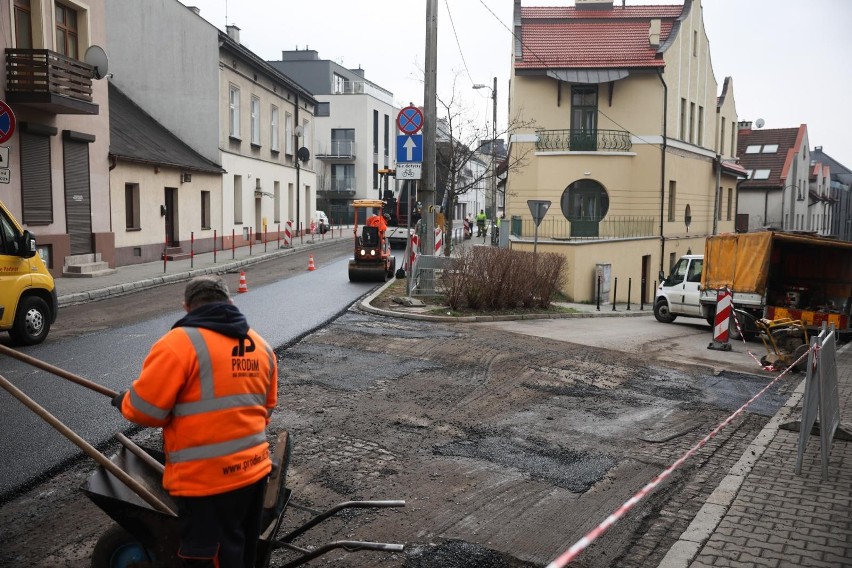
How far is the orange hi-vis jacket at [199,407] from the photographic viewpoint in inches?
139

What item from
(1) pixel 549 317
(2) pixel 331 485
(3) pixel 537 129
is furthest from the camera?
(3) pixel 537 129

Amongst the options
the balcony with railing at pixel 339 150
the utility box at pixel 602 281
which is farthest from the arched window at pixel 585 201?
the balcony with railing at pixel 339 150

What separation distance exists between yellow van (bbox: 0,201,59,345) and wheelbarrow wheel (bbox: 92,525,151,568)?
8.00 metres

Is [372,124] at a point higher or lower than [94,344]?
higher

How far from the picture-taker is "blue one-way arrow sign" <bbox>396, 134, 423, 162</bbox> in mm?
16594

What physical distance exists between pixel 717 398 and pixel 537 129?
79.6 feet

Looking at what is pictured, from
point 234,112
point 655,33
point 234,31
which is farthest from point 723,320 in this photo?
point 234,31

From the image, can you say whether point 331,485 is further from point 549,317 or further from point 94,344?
point 549,317

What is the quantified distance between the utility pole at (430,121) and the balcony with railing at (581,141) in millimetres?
15887

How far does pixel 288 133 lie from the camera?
1674 inches

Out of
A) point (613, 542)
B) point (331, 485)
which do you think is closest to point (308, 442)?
point (331, 485)

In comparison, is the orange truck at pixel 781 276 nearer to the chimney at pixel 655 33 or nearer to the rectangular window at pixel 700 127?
the chimney at pixel 655 33

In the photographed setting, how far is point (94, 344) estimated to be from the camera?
11508 mm

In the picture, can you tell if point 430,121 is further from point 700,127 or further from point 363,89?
point 363,89
